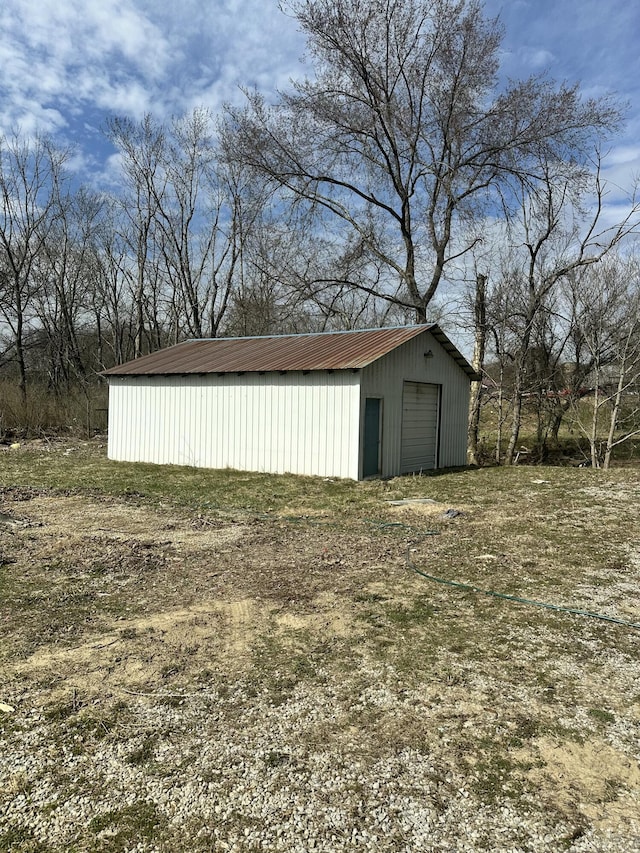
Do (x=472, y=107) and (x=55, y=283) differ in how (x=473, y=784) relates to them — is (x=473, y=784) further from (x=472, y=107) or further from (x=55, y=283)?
(x=55, y=283)

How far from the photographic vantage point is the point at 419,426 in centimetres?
1403

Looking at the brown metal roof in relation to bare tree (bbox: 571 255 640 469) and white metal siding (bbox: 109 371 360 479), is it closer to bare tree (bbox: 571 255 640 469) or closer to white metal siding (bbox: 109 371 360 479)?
white metal siding (bbox: 109 371 360 479)

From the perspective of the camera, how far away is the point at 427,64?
18859 millimetres

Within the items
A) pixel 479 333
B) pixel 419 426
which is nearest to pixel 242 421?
pixel 419 426

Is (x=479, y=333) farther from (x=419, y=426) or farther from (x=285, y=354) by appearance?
(x=285, y=354)

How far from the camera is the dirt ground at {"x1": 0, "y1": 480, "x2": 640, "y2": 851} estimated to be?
219 centimetres

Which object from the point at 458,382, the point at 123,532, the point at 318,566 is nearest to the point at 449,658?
the point at 318,566

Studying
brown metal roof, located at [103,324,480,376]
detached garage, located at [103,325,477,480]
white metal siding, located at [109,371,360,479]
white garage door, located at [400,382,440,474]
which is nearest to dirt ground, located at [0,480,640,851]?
white metal siding, located at [109,371,360,479]

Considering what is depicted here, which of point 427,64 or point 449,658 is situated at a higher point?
point 427,64

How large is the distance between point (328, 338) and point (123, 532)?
8902mm

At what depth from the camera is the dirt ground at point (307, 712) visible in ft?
7.19

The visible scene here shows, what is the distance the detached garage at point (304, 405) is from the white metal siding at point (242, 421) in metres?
0.03

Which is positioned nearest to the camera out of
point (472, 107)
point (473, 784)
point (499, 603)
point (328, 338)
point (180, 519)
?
point (473, 784)

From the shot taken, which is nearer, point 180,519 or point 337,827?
point 337,827
